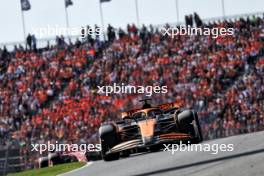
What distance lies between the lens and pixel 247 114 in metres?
28.2

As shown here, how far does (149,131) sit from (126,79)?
15.0 meters

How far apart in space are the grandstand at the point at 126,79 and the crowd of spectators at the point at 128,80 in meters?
0.04

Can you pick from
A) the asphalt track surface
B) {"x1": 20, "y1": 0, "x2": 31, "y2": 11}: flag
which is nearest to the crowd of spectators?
{"x1": 20, "y1": 0, "x2": 31, "y2": 11}: flag

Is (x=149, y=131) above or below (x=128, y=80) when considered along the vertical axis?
below

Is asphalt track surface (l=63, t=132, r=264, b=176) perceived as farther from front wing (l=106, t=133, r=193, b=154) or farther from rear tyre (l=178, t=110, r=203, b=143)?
rear tyre (l=178, t=110, r=203, b=143)

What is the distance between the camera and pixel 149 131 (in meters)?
19.8

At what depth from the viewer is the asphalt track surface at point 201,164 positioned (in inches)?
484

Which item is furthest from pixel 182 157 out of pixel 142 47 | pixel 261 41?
pixel 142 47

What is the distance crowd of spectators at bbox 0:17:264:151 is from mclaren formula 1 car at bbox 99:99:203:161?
25.2ft

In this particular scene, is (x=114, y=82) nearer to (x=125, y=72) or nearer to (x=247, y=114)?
(x=125, y=72)

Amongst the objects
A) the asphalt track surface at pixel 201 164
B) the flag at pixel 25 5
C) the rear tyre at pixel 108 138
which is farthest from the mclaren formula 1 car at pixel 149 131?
the flag at pixel 25 5

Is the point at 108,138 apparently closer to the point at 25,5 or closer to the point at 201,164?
the point at 201,164

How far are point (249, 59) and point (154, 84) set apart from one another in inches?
157

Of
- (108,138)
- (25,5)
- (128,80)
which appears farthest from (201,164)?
(25,5)
